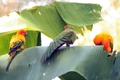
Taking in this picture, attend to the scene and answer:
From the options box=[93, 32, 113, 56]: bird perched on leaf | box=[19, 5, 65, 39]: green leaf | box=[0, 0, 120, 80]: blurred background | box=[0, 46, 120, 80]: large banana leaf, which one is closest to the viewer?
box=[0, 46, 120, 80]: large banana leaf

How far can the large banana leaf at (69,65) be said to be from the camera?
0.92m

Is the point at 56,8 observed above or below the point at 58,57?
above

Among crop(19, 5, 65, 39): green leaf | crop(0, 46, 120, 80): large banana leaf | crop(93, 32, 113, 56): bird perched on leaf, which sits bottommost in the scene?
crop(0, 46, 120, 80): large banana leaf

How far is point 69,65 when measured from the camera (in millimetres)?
930

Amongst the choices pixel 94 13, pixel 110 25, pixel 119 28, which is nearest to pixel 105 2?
pixel 110 25

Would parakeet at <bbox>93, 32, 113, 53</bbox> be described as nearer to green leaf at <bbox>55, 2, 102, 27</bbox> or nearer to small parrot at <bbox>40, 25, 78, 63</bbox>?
small parrot at <bbox>40, 25, 78, 63</bbox>

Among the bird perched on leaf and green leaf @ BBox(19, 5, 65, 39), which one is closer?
the bird perched on leaf

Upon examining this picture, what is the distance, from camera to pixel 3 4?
160 inches

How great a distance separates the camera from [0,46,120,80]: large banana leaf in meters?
0.92

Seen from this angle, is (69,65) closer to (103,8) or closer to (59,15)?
(59,15)

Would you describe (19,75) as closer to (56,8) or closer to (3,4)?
(56,8)

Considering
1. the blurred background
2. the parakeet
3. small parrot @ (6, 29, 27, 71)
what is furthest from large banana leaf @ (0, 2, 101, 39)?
the blurred background

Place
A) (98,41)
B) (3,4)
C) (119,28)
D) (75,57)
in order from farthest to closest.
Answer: (3,4), (119,28), (98,41), (75,57)

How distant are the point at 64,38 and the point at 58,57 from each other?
0.07m
